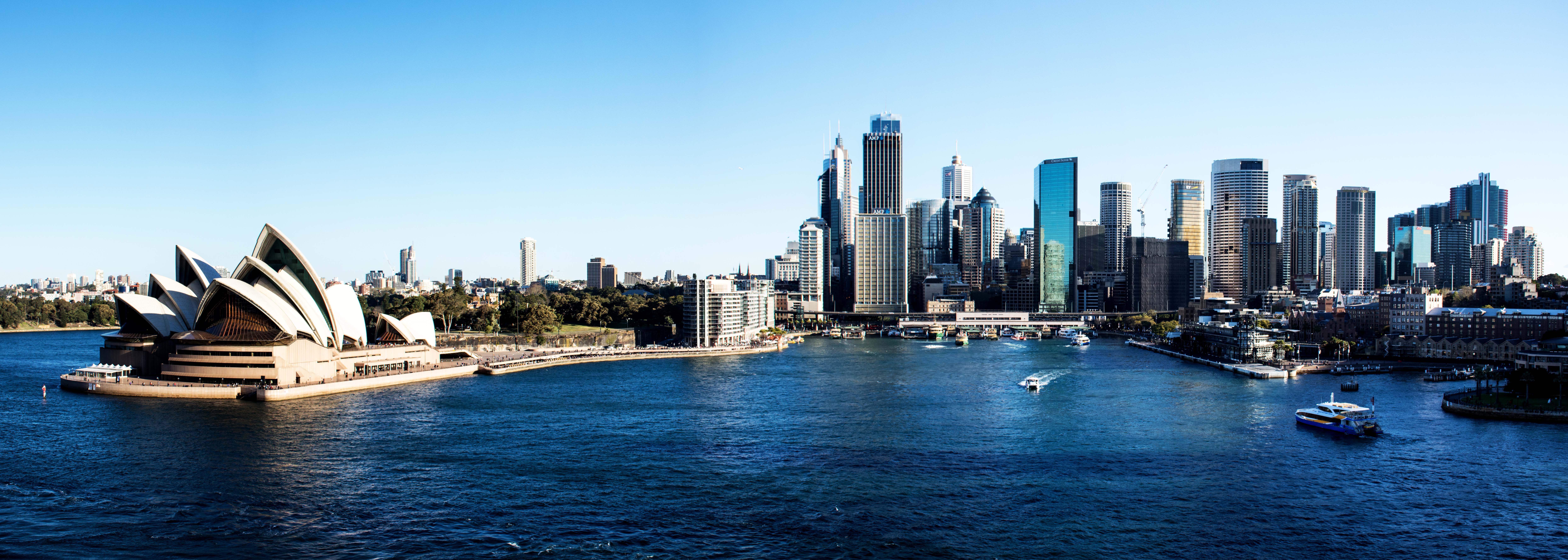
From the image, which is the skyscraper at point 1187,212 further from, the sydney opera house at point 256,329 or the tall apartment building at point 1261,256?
the sydney opera house at point 256,329

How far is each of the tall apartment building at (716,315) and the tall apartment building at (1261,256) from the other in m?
93.3

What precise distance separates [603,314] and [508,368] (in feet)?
106

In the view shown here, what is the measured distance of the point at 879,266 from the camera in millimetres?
131750

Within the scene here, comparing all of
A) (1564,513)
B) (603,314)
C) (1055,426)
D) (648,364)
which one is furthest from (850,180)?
(1564,513)

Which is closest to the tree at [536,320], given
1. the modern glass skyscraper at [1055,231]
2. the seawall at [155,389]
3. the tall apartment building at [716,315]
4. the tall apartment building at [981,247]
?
the tall apartment building at [716,315]

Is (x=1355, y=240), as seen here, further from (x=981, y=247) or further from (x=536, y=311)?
(x=536, y=311)

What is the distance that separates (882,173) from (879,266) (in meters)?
26.6

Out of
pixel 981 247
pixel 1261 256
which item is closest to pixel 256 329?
pixel 1261 256

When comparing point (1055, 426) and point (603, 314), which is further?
point (603, 314)

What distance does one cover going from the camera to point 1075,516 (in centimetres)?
2067

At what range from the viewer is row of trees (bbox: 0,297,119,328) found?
89562 millimetres

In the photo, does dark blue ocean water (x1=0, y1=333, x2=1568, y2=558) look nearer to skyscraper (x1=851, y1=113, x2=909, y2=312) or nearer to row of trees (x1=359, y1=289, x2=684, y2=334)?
row of trees (x1=359, y1=289, x2=684, y2=334)

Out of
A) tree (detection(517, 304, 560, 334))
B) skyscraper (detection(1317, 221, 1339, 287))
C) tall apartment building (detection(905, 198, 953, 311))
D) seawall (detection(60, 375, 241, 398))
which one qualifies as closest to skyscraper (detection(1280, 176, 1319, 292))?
skyscraper (detection(1317, 221, 1339, 287))

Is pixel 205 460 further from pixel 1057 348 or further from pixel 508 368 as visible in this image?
pixel 1057 348
